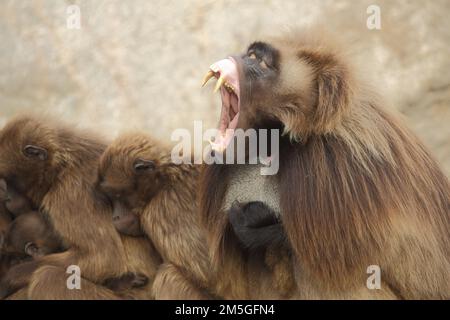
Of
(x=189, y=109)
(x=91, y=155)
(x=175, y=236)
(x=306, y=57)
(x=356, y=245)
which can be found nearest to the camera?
(x=356, y=245)

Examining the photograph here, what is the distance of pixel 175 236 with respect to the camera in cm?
567

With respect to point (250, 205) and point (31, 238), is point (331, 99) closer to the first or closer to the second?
point (250, 205)

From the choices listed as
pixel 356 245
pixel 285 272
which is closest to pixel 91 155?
pixel 285 272

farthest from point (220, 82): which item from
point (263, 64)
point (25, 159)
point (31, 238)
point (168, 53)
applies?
point (168, 53)

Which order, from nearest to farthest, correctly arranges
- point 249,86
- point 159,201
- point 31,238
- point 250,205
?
1. point 249,86
2. point 250,205
3. point 159,201
4. point 31,238

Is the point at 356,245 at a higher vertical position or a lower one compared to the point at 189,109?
lower

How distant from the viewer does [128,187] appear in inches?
230

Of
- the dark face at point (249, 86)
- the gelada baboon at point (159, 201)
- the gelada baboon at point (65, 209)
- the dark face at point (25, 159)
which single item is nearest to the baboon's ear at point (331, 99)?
the dark face at point (249, 86)

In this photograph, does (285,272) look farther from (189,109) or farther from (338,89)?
(189,109)

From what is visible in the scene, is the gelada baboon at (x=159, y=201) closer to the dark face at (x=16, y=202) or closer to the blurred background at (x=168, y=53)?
the dark face at (x=16, y=202)

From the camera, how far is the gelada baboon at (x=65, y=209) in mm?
5621

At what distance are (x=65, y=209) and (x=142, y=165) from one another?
54cm

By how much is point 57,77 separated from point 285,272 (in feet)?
11.1

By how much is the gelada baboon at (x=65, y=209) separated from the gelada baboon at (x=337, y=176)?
Answer: 72cm
